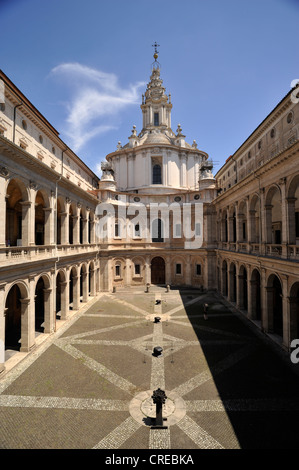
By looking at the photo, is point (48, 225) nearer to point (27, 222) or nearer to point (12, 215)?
point (27, 222)

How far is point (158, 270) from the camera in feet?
136

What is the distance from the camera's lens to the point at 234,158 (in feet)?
123

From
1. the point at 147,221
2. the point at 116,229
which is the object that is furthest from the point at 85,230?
the point at 147,221

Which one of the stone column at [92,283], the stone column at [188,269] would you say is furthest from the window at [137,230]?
the stone column at [92,283]

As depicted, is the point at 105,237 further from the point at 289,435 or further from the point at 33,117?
the point at 289,435

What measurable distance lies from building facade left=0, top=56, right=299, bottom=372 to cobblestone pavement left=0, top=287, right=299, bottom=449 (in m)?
2.61

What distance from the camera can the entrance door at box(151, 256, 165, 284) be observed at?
4134 cm

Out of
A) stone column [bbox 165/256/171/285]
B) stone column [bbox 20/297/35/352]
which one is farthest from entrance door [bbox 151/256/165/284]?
stone column [bbox 20/297/35/352]

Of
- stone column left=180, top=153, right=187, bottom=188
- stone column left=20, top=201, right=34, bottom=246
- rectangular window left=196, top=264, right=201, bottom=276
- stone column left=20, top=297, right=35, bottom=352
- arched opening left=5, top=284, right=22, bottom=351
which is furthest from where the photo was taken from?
stone column left=180, top=153, right=187, bottom=188

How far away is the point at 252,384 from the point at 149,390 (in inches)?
222

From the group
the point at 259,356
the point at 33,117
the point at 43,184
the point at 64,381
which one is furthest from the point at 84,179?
the point at 259,356

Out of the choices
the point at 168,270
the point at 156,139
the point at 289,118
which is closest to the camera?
the point at 289,118

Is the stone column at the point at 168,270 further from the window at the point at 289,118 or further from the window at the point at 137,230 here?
the window at the point at 289,118

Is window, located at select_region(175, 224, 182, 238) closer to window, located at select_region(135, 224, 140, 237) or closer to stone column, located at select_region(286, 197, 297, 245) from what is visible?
window, located at select_region(135, 224, 140, 237)
